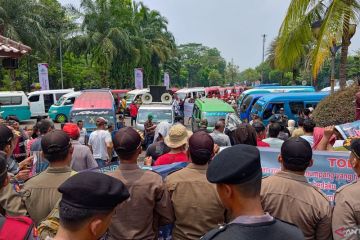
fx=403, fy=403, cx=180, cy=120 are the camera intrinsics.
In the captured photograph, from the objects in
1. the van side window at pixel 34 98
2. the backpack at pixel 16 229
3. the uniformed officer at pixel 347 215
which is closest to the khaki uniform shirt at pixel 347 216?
the uniformed officer at pixel 347 215

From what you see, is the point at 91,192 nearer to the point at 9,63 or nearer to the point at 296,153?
the point at 296,153

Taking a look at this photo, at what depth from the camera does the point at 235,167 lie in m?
1.94

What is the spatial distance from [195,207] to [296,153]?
0.87m

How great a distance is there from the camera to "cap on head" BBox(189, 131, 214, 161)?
3.26m

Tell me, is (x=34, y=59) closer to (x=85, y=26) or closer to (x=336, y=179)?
(x=85, y=26)

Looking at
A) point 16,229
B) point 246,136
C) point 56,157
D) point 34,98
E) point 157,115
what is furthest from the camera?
point 34,98

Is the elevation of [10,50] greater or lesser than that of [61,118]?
greater

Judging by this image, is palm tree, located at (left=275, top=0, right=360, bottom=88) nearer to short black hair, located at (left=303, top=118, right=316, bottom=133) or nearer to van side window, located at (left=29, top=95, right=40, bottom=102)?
short black hair, located at (left=303, top=118, right=316, bottom=133)

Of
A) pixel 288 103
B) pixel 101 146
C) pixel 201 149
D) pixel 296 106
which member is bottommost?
pixel 101 146

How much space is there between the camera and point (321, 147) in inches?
192

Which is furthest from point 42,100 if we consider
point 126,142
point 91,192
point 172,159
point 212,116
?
point 91,192

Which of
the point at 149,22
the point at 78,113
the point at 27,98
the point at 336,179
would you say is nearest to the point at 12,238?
the point at 336,179

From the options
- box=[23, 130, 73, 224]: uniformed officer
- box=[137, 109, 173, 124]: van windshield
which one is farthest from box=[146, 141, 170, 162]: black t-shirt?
box=[137, 109, 173, 124]: van windshield

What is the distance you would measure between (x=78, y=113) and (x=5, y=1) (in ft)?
60.7
